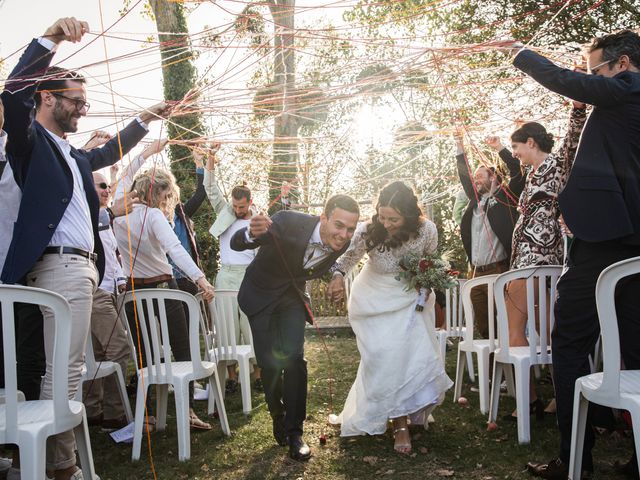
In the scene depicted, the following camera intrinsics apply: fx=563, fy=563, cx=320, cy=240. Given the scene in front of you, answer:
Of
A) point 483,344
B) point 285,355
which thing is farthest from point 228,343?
point 483,344

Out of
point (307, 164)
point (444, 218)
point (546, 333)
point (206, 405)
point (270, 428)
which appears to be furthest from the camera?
point (444, 218)

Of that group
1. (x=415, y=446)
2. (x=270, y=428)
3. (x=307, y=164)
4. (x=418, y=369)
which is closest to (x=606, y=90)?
(x=418, y=369)

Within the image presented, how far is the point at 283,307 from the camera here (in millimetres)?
3980

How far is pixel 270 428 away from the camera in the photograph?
4355 mm

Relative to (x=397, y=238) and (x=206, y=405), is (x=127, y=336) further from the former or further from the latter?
(x=397, y=238)

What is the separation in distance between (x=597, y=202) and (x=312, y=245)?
1.83m

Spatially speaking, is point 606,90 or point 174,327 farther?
point 174,327

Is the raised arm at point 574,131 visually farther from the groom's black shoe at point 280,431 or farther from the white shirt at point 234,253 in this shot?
the white shirt at point 234,253

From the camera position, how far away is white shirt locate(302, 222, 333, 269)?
3.87 m

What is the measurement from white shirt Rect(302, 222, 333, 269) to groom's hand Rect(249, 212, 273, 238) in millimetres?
397

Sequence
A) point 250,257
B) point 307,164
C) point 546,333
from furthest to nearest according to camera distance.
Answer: point 307,164 → point 250,257 → point 546,333

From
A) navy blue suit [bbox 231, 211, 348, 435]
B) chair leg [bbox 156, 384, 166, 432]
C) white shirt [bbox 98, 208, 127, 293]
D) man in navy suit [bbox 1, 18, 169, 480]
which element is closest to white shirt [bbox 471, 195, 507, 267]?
navy blue suit [bbox 231, 211, 348, 435]

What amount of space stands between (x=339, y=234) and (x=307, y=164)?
180 inches

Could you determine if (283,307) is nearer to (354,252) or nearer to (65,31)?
(354,252)
